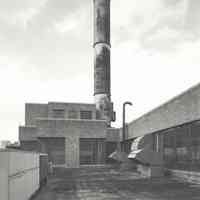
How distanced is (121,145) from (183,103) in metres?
19.9

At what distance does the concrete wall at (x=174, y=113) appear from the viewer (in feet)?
53.0

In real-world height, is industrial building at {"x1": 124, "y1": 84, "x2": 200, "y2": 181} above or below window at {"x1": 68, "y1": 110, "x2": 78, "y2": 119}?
below

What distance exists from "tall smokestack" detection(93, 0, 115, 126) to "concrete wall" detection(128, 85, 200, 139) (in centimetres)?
1422

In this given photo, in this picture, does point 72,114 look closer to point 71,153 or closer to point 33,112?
point 33,112

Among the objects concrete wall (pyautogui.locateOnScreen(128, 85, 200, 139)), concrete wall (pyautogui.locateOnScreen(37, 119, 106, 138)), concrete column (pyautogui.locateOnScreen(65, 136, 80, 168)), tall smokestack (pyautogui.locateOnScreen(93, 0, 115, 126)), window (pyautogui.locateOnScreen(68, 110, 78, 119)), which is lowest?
concrete column (pyautogui.locateOnScreen(65, 136, 80, 168))

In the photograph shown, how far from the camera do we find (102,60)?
40.8m

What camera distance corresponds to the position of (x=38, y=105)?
4141 cm

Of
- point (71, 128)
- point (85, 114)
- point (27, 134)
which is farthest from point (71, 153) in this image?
point (85, 114)

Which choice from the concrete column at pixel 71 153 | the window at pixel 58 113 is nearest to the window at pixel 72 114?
the window at pixel 58 113

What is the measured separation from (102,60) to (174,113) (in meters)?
23.7

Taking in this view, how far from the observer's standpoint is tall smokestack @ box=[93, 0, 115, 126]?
40625 mm

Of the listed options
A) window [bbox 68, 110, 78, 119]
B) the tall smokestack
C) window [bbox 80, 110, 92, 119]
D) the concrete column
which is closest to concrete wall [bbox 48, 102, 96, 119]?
window [bbox 68, 110, 78, 119]

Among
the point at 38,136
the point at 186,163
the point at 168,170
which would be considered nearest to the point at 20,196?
the point at 186,163

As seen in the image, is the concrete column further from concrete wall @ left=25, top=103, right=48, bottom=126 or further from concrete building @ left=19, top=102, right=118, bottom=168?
concrete wall @ left=25, top=103, right=48, bottom=126
